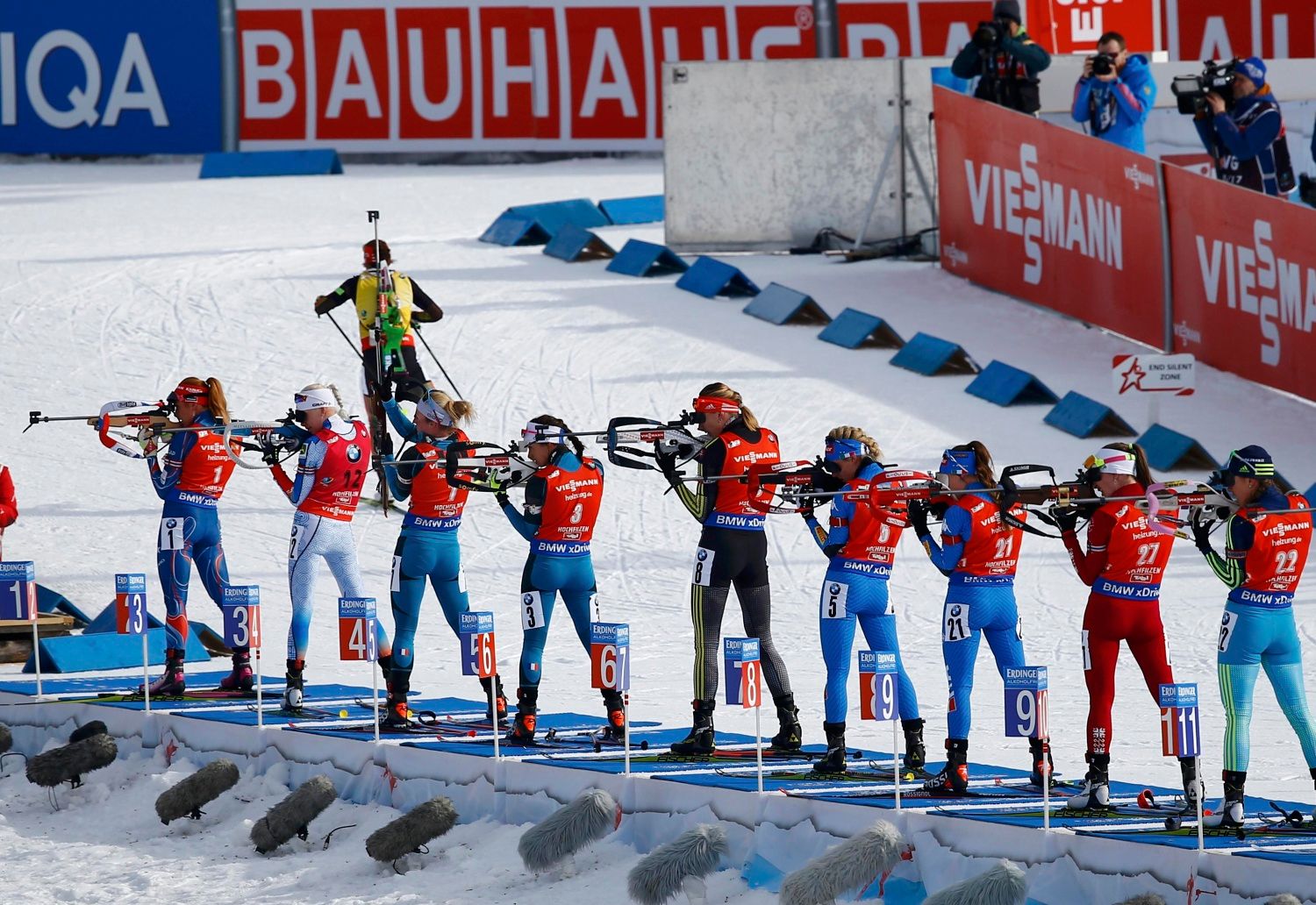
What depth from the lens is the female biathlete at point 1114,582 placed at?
1032cm

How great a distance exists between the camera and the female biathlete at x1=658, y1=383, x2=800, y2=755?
1159 cm

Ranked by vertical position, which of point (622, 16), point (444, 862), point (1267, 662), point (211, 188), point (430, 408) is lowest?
point (444, 862)

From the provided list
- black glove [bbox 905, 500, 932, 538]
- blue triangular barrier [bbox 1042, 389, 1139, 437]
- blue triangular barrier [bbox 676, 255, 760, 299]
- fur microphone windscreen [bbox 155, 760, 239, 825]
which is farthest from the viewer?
blue triangular barrier [bbox 676, 255, 760, 299]

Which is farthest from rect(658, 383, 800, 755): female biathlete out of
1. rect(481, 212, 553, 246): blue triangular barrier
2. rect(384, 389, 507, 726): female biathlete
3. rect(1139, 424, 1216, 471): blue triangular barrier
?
rect(481, 212, 553, 246): blue triangular barrier

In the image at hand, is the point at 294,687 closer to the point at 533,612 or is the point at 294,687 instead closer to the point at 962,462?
the point at 533,612

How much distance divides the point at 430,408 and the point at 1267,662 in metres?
4.83

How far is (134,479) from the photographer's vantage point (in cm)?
1822

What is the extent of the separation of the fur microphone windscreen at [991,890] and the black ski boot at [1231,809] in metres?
0.91

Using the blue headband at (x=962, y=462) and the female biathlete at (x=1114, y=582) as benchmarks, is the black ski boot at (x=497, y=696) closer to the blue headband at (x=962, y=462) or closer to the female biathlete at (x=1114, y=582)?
the blue headband at (x=962, y=462)

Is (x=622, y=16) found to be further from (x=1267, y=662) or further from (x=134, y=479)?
(x=1267, y=662)

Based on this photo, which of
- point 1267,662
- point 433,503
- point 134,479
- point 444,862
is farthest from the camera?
point 134,479

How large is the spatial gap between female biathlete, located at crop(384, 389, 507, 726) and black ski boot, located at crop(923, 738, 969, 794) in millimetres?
2898

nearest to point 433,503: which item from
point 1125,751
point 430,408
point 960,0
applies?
point 430,408

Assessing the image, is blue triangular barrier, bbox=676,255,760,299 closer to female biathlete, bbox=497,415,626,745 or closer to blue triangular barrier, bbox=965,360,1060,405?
blue triangular barrier, bbox=965,360,1060,405
